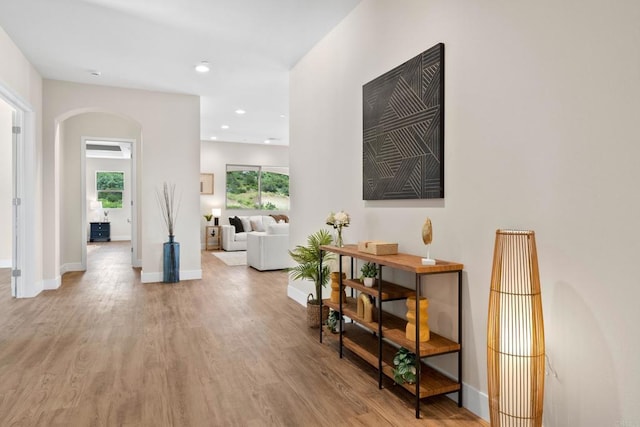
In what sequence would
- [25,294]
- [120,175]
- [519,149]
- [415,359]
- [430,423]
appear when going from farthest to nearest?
[120,175] < [25,294] < [415,359] < [430,423] < [519,149]

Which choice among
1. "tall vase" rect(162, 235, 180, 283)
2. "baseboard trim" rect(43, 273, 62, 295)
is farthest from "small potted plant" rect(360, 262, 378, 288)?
"baseboard trim" rect(43, 273, 62, 295)

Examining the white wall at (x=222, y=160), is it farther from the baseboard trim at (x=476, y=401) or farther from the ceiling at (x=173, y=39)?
the baseboard trim at (x=476, y=401)

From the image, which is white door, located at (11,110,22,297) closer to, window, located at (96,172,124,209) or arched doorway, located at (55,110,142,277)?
arched doorway, located at (55,110,142,277)

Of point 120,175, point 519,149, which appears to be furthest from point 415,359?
point 120,175

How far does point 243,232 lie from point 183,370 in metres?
7.17

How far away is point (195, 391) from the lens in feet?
7.91

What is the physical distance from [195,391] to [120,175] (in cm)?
1211

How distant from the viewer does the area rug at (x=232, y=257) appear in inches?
304

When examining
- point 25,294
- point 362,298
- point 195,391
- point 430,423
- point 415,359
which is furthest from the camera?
point 25,294

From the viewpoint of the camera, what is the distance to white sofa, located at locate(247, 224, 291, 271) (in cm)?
671

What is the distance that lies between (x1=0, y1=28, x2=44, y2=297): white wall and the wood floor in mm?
403

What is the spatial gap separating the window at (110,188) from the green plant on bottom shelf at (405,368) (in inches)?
497

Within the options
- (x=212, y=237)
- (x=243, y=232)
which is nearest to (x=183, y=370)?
(x=243, y=232)

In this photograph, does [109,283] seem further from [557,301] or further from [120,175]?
[120,175]
